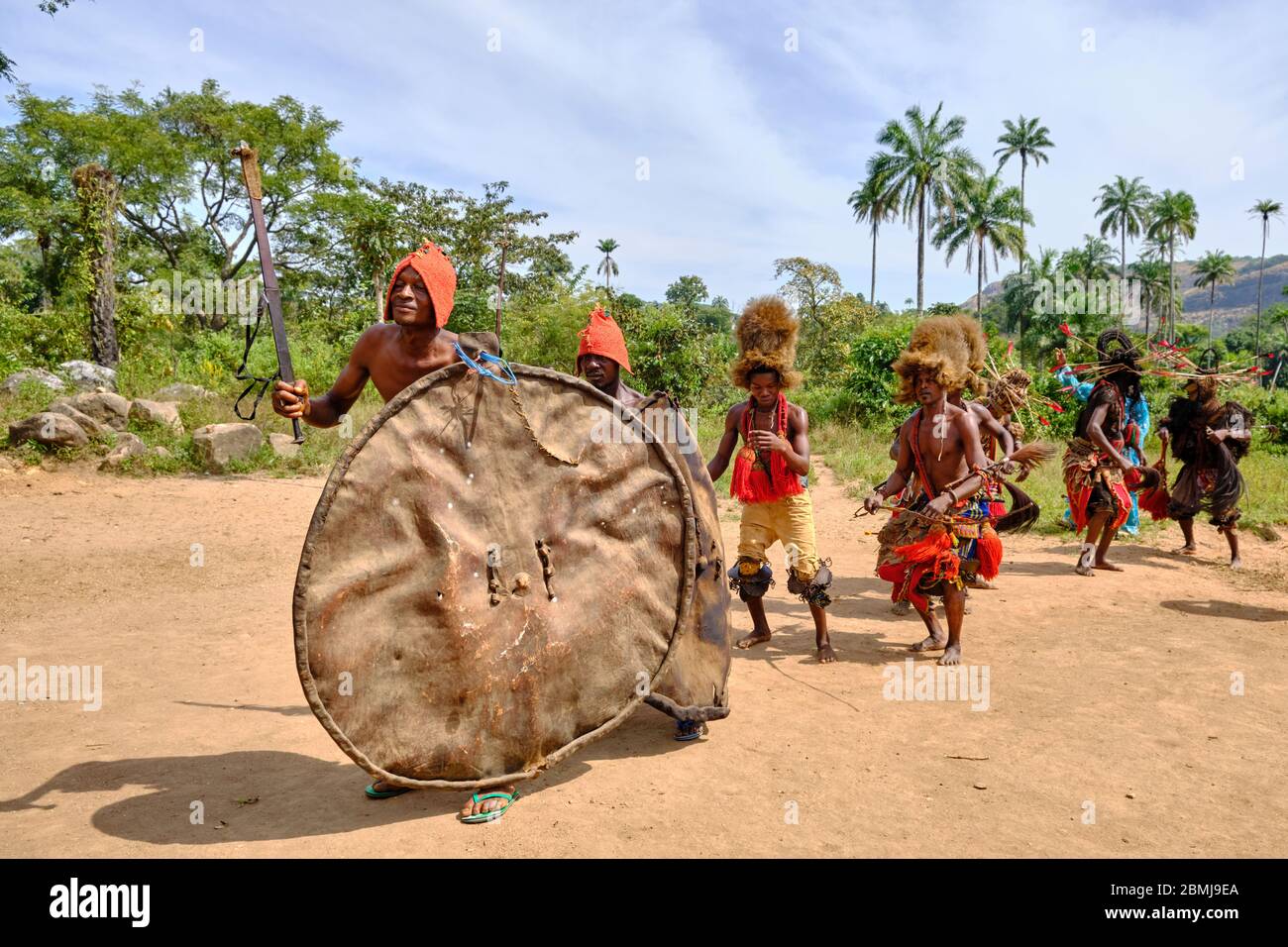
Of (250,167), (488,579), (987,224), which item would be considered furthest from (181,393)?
(987,224)

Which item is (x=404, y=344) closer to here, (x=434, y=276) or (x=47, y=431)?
(x=434, y=276)

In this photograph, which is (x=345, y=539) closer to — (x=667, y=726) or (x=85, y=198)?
Answer: (x=667, y=726)

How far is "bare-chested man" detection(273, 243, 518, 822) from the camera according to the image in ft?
10.9

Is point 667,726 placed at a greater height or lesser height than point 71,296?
lesser

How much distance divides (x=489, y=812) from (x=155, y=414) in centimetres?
1186

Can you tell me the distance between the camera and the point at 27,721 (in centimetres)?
446

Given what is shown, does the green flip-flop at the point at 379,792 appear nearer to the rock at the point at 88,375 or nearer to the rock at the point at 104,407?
the rock at the point at 104,407

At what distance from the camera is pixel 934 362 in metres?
5.23

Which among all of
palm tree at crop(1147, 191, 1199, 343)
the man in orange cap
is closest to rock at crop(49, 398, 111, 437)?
the man in orange cap

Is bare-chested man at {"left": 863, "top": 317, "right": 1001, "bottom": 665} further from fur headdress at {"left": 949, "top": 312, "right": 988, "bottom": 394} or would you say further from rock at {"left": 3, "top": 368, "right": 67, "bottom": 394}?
rock at {"left": 3, "top": 368, "right": 67, "bottom": 394}

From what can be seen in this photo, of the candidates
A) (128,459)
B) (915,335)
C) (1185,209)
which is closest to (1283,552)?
(915,335)

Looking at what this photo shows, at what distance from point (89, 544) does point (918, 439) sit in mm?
7860

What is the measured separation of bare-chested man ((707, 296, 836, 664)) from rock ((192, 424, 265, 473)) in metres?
9.13

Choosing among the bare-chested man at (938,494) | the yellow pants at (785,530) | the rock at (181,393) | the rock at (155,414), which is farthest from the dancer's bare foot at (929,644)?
the rock at (181,393)
